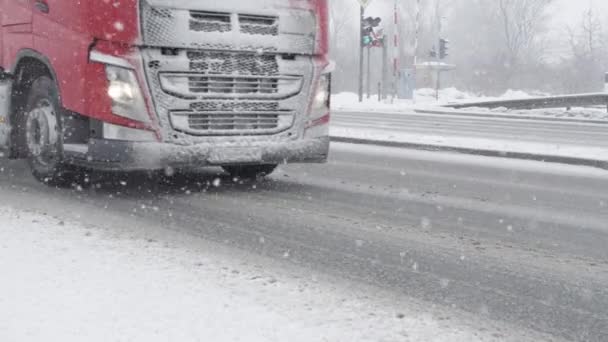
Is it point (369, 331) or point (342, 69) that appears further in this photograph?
point (342, 69)

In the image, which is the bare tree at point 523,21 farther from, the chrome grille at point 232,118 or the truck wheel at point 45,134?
the truck wheel at point 45,134

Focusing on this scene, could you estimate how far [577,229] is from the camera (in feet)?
20.1

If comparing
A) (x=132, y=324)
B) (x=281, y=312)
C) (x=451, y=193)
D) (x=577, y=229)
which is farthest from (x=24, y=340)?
(x=451, y=193)

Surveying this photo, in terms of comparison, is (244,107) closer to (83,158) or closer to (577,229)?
(83,158)

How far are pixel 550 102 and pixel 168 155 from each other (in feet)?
64.9

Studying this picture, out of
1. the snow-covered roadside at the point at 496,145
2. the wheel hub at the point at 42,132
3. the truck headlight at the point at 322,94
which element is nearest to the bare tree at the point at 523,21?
the snow-covered roadside at the point at 496,145

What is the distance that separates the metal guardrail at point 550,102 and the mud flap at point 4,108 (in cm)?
1910

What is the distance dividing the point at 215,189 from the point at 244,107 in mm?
992

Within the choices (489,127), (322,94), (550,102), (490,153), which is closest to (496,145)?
(490,153)

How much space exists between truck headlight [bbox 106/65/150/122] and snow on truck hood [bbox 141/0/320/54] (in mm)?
331

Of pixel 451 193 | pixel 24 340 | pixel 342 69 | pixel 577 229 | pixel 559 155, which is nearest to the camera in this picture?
pixel 24 340

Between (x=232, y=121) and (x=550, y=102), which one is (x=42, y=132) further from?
(x=550, y=102)

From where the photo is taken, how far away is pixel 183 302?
3.96m

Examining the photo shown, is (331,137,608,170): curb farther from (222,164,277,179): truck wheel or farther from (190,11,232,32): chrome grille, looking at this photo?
(190,11,232,32): chrome grille
